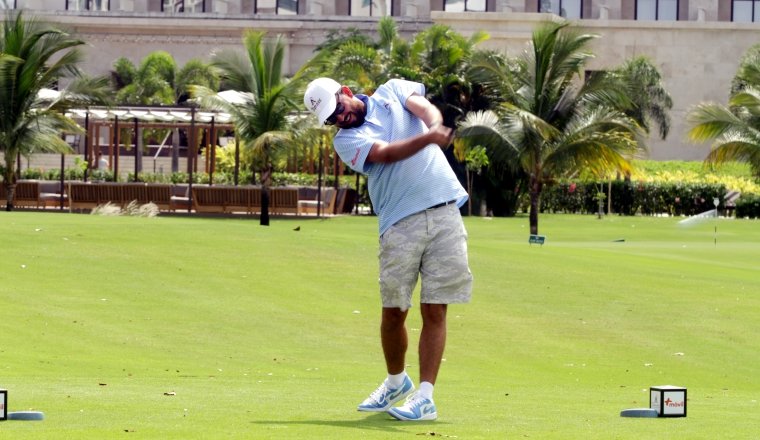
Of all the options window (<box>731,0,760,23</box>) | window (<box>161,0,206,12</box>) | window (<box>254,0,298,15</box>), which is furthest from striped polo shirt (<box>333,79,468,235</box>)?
window (<box>731,0,760,23</box>)

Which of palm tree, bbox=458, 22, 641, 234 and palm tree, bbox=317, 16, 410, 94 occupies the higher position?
palm tree, bbox=317, 16, 410, 94

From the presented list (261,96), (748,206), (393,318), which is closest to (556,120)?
(261,96)

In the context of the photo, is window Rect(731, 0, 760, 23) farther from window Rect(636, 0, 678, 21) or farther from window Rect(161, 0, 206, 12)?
window Rect(161, 0, 206, 12)

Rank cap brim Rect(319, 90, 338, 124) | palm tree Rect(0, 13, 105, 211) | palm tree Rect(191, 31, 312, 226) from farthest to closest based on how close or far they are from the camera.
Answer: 1. palm tree Rect(191, 31, 312, 226)
2. palm tree Rect(0, 13, 105, 211)
3. cap brim Rect(319, 90, 338, 124)

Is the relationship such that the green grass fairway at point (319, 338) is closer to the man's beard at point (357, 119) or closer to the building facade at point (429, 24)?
the man's beard at point (357, 119)

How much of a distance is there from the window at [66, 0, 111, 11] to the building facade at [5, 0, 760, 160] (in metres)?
0.06

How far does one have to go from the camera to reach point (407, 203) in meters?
8.16

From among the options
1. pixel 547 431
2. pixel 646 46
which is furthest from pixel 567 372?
pixel 646 46

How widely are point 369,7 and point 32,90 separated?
48709mm

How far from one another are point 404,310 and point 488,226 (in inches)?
1330

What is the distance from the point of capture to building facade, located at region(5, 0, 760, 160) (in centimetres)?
7900

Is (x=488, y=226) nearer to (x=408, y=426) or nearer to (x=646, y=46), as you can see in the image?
(x=408, y=426)

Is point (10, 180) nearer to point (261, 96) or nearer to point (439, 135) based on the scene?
point (261, 96)

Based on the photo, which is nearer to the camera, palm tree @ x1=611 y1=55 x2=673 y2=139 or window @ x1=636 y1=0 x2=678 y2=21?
palm tree @ x1=611 y1=55 x2=673 y2=139
